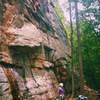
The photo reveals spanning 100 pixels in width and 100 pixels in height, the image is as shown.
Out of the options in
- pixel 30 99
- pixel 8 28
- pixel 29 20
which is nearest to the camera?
pixel 30 99

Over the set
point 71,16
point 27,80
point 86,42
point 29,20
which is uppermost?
point 71,16

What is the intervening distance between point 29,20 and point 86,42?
28.2 ft

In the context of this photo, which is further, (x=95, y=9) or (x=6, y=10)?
(x=95, y=9)

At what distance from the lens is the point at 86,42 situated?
1462 centimetres

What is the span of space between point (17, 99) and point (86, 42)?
1150cm

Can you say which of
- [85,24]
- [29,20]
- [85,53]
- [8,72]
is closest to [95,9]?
[85,24]

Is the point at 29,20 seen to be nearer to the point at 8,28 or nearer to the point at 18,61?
the point at 8,28

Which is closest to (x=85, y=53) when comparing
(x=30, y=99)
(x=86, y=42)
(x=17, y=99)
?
(x=86, y=42)

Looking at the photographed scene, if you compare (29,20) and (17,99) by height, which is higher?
(29,20)

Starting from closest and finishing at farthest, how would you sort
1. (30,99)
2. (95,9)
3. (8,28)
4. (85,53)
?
1. (30,99)
2. (8,28)
3. (95,9)
4. (85,53)

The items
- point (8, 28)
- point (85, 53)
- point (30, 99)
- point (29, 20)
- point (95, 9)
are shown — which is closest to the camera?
point (30, 99)

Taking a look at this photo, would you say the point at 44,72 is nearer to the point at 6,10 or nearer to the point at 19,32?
the point at 19,32

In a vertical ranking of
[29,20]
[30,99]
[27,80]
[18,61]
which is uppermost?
[29,20]

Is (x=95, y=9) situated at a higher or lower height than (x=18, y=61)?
higher
